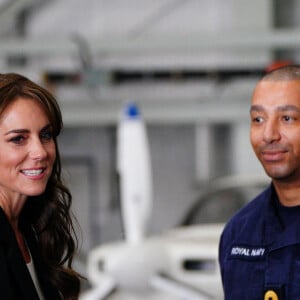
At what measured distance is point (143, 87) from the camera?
448 inches

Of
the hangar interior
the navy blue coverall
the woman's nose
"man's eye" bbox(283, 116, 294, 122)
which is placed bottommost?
the navy blue coverall

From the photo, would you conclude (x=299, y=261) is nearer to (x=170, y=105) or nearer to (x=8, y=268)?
(x=8, y=268)

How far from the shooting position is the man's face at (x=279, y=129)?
2242 mm

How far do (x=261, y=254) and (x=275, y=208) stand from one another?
0.44 feet

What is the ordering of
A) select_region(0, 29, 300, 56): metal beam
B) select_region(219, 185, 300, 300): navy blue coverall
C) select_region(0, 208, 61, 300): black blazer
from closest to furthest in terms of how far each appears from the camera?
select_region(0, 208, 61, 300): black blazer, select_region(219, 185, 300, 300): navy blue coverall, select_region(0, 29, 300, 56): metal beam

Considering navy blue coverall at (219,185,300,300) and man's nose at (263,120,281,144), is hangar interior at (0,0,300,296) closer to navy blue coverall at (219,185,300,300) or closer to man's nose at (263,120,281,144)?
navy blue coverall at (219,185,300,300)

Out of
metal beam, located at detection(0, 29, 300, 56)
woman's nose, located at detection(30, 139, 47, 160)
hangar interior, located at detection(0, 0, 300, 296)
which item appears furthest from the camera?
hangar interior, located at detection(0, 0, 300, 296)

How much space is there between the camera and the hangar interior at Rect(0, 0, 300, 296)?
10.1 metres

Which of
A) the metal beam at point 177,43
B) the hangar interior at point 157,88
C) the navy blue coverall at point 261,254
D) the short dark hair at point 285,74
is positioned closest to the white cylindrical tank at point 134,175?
the metal beam at point 177,43

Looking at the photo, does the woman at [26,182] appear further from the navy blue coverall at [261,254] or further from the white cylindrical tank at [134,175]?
the white cylindrical tank at [134,175]

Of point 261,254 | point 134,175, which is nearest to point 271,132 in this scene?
point 261,254

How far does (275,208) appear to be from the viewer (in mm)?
2330

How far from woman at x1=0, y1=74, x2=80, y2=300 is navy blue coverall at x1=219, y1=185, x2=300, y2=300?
435 millimetres

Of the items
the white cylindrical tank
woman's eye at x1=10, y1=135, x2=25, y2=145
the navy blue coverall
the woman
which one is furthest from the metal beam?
woman's eye at x1=10, y1=135, x2=25, y2=145
